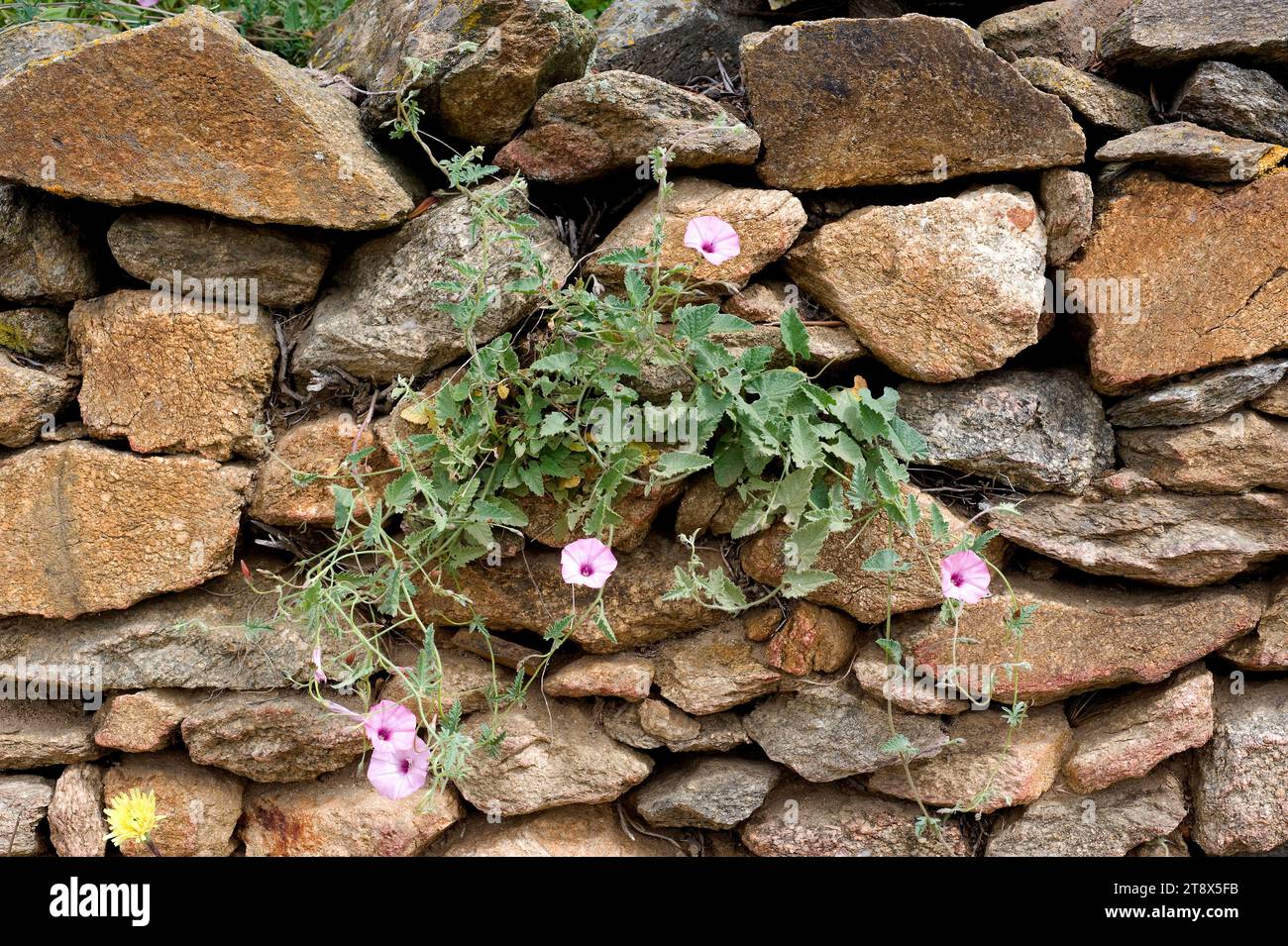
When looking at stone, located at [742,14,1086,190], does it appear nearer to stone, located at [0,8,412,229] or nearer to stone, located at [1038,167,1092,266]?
stone, located at [1038,167,1092,266]

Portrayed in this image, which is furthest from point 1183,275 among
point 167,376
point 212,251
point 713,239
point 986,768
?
point 167,376

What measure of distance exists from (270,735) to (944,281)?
6.29 feet

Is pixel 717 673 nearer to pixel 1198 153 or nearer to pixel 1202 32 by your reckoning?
pixel 1198 153

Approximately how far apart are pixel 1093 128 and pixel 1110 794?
162 cm

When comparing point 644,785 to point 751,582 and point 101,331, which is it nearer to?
point 751,582

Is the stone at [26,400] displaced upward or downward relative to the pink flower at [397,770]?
upward

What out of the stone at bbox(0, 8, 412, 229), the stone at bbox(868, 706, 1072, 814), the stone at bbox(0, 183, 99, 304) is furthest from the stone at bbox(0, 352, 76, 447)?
the stone at bbox(868, 706, 1072, 814)

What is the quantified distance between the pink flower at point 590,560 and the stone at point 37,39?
175cm

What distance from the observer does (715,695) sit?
235 cm

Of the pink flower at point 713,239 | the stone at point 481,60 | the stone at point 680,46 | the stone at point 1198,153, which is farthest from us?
the stone at point 680,46

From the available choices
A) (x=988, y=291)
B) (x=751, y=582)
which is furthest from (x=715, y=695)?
(x=988, y=291)

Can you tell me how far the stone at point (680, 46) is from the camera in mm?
2656

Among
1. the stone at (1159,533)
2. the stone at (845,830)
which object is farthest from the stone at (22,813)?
the stone at (1159,533)

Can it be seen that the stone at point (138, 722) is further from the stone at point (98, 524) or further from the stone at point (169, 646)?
the stone at point (98, 524)
